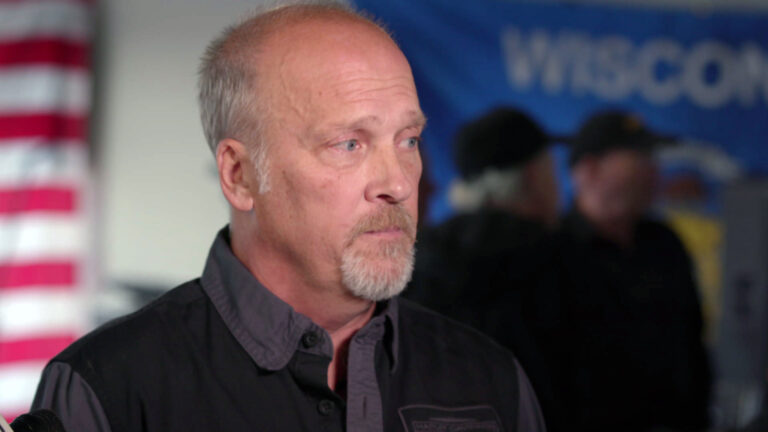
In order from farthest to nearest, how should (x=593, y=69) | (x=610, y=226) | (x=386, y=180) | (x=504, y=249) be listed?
(x=593, y=69) < (x=610, y=226) < (x=504, y=249) < (x=386, y=180)

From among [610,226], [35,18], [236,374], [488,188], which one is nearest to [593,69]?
[610,226]

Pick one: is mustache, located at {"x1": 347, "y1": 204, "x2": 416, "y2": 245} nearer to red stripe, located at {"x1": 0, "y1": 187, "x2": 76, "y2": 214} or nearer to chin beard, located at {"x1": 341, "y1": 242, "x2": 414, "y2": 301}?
chin beard, located at {"x1": 341, "y1": 242, "x2": 414, "y2": 301}

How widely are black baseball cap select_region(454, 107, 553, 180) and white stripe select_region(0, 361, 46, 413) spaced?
52.2 inches

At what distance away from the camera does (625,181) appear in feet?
7.74

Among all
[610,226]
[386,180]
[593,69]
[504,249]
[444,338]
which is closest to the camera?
[386,180]

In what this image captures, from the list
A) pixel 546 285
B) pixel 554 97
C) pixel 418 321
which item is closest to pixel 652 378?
pixel 546 285

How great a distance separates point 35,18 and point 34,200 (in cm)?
50

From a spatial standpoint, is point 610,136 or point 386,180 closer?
point 386,180

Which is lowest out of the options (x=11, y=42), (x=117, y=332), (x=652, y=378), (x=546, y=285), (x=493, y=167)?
(x=652, y=378)

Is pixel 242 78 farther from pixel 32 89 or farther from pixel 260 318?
pixel 32 89

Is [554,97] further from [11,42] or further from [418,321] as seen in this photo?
[418,321]

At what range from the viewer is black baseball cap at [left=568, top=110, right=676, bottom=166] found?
2.28 m

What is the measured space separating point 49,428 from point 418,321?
0.45 metres

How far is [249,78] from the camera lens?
877 millimetres
